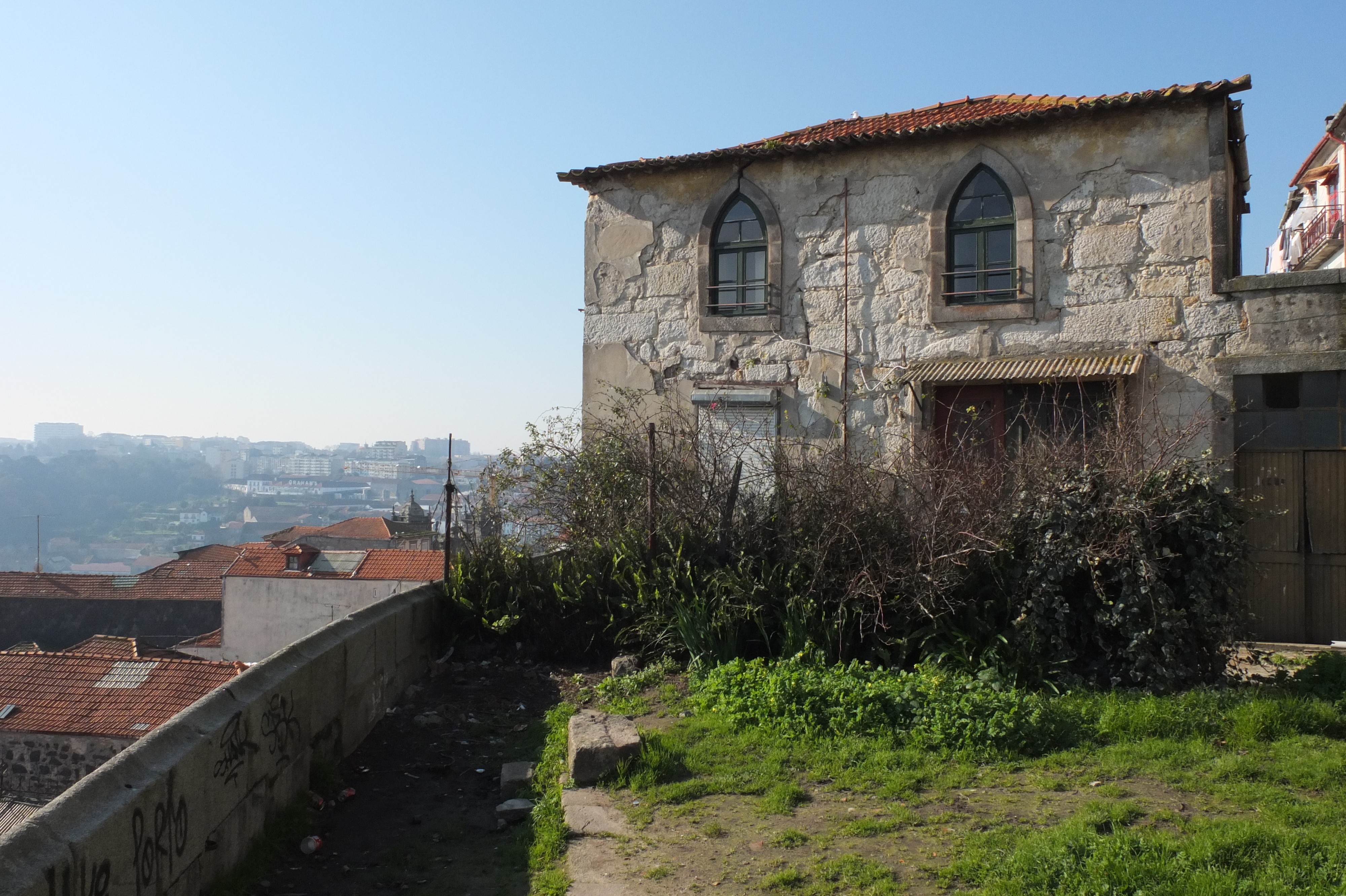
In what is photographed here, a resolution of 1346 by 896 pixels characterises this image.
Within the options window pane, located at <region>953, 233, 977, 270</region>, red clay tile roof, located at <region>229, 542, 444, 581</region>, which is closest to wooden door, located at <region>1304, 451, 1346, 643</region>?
window pane, located at <region>953, 233, 977, 270</region>

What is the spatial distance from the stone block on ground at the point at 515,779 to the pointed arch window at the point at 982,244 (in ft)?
25.2

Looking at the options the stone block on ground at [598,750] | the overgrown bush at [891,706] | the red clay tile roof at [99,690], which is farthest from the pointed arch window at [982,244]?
the red clay tile roof at [99,690]

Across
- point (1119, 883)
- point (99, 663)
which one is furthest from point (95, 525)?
point (1119, 883)

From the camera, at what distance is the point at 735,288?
1277 cm

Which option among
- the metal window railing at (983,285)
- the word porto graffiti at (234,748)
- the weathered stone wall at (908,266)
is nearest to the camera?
the word porto graffiti at (234,748)

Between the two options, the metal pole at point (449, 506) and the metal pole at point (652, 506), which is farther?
the metal pole at point (449, 506)

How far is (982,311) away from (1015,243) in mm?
874

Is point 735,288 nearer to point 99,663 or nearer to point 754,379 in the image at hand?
point 754,379

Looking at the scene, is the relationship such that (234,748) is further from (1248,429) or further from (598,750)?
(1248,429)

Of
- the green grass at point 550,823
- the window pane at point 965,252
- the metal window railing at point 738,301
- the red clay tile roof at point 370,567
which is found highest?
the window pane at point 965,252

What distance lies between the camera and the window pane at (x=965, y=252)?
38.3 ft

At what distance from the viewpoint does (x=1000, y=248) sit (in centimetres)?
1155

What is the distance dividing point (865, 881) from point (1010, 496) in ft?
14.4

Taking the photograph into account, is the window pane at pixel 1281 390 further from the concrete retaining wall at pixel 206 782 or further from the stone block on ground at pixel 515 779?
the concrete retaining wall at pixel 206 782
